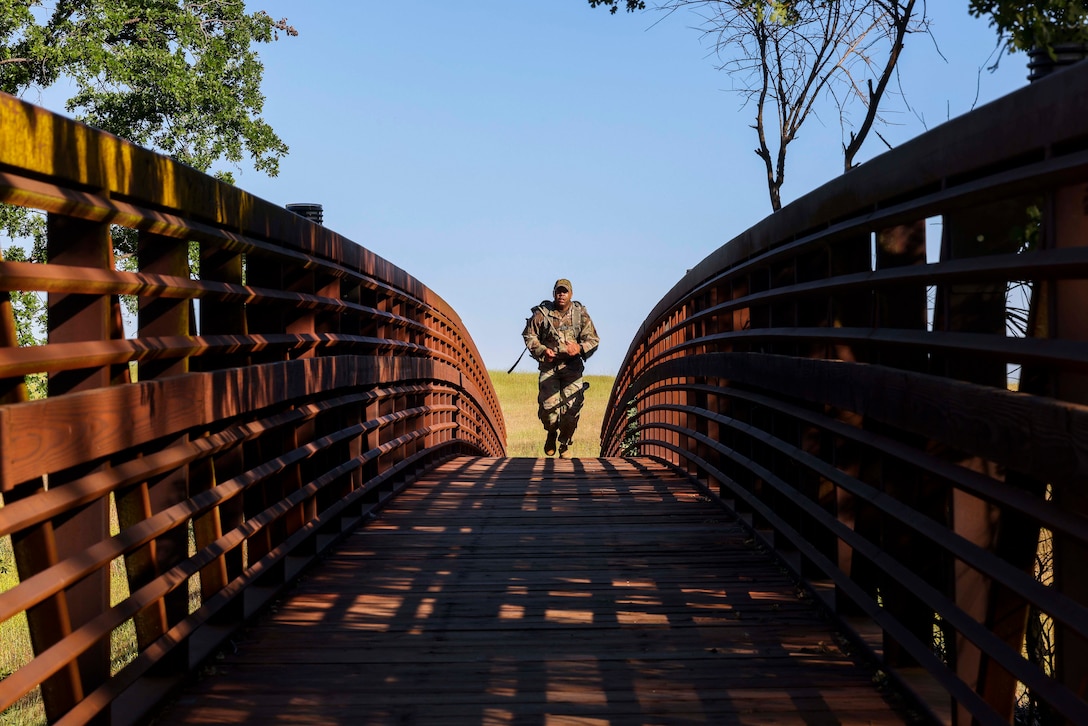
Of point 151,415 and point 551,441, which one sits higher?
point 151,415

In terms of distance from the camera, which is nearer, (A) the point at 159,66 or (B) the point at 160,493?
(B) the point at 160,493

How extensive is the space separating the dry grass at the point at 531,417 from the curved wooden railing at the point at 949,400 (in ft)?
69.0

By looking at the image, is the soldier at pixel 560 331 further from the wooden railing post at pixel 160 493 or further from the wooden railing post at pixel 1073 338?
the wooden railing post at pixel 1073 338

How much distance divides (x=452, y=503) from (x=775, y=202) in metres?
5.90

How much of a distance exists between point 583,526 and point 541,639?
95.3 inches

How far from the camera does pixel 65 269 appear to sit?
275cm

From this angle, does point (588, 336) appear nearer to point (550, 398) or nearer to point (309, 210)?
point (550, 398)

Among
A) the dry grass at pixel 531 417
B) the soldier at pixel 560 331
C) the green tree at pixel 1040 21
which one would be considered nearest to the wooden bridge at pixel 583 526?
the green tree at pixel 1040 21

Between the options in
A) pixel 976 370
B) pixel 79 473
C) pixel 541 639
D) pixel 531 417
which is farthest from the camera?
pixel 531 417

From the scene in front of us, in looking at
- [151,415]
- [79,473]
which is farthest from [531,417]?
[79,473]

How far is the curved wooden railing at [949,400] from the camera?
2.49m

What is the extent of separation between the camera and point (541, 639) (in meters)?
4.25

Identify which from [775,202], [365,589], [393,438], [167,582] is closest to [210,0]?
[775,202]

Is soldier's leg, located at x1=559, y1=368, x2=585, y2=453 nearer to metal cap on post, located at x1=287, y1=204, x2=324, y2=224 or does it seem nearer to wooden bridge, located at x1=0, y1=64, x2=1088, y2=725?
metal cap on post, located at x1=287, y1=204, x2=324, y2=224
